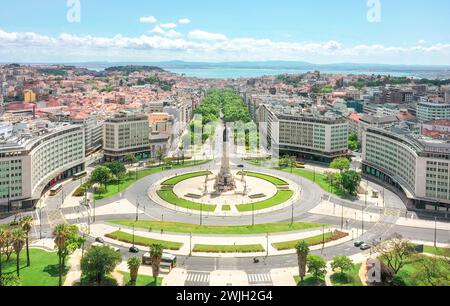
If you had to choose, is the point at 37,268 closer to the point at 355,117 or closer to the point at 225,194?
the point at 225,194

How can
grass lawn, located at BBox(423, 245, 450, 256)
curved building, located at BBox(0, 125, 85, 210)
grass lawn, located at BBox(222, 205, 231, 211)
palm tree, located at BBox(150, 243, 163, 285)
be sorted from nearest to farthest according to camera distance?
palm tree, located at BBox(150, 243, 163, 285) → grass lawn, located at BBox(423, 245, 450, 256) → curved building, located at BBox(0, 125, 85, 210) → grass lawn, located at BBox(222, 205, 231, 211)

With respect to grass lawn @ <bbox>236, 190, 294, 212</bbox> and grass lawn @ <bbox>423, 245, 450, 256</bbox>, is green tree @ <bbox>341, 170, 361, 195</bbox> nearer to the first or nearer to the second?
grass lawn @ <bbox>236, 190, 294, 212</bbox>

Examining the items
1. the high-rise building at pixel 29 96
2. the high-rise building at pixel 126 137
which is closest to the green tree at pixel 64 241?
the high-rise building at pixel 126 137

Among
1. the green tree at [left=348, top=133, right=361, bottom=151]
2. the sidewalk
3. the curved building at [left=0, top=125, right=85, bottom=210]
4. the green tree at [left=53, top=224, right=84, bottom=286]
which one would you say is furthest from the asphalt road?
the green tree at [left=348, top=133, right=361, bottom=151]

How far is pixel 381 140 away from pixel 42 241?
6050cm

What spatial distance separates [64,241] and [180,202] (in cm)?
2838

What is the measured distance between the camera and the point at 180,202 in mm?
68625

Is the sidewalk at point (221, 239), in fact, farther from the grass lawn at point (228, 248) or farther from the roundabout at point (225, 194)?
the roundabout at point (225, 194)

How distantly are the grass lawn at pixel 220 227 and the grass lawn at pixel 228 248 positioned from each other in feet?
15.7

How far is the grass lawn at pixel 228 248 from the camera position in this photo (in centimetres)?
4875


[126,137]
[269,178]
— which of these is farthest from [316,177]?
[126,137]

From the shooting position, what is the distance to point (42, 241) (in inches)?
2016

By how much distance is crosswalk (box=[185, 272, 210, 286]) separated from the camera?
40875mm

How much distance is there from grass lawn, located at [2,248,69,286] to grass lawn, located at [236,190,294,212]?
28776 mm
